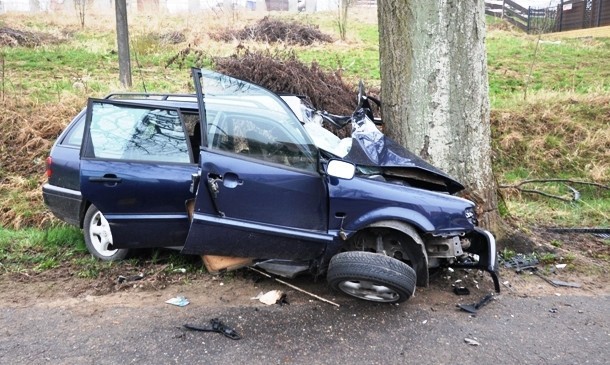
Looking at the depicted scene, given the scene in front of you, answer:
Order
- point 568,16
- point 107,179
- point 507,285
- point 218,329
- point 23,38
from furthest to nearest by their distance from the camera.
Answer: point 568,16, point 23,38, point 507,285, point 107,179, point 218,329

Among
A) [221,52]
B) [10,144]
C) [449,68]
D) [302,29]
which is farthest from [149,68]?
[449,68]

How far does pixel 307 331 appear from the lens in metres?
3.55

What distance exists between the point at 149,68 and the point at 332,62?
16.7 ft

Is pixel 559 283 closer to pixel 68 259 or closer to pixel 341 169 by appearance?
pixel 341 169

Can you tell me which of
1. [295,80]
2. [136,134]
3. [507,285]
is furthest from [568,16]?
[136,134]

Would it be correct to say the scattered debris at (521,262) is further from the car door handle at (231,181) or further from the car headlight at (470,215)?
the car door handle at (231,181)

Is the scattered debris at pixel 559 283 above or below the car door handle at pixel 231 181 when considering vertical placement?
below

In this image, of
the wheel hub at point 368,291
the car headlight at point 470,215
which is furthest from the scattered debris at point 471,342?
the car headlight at point 470,215

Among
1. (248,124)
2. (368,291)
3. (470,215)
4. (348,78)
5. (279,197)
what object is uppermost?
(248,124)

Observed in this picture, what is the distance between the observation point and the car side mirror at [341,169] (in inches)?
141

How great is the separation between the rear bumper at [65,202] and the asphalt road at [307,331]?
116cm

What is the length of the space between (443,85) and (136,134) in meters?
2.92

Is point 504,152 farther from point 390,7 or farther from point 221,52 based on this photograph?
point 221,52

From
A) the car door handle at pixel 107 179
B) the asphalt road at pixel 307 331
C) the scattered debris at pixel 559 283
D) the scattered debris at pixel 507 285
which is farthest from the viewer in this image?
the scattered debris at pixel 559 283
